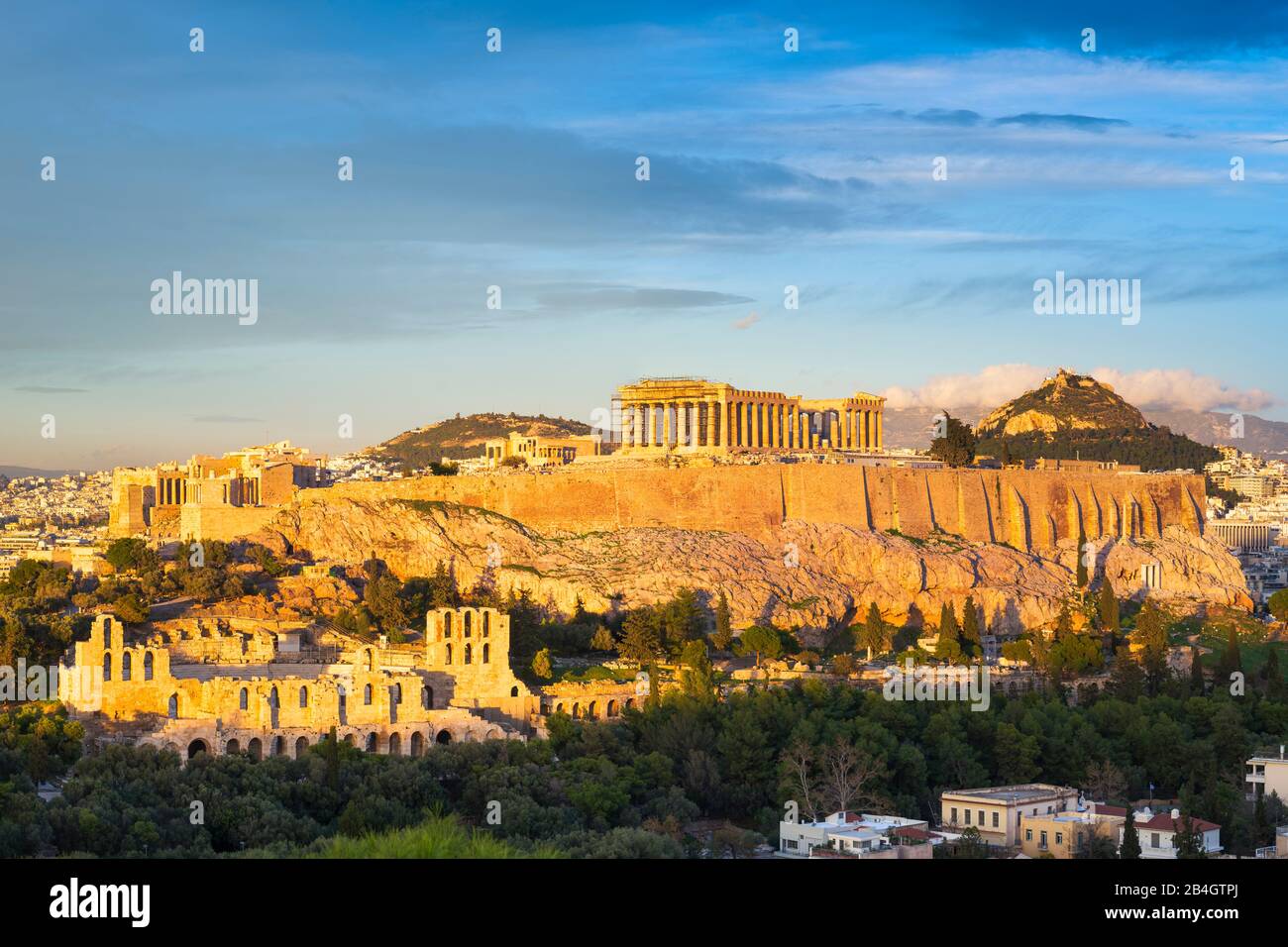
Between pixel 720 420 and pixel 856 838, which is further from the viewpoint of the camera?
pixel 720 420

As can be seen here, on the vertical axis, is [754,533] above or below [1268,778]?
above

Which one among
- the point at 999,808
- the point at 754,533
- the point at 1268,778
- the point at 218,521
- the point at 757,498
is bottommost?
the point at 1268,778

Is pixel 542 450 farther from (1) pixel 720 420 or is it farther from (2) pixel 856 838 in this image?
(2) pixel 856 838

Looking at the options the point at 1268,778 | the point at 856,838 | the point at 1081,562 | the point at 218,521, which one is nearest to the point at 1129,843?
the point at 856,838

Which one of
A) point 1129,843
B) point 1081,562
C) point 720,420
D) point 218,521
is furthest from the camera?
point 720,420

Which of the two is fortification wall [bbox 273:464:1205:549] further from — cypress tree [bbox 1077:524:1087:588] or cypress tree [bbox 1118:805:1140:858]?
cypress tree [bbox 1118:805:1140:858]

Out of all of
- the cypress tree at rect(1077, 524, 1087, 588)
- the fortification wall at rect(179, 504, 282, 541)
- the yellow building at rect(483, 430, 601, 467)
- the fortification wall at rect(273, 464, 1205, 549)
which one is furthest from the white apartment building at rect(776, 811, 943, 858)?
the yellow building at rect(483, 430, 601, 467)

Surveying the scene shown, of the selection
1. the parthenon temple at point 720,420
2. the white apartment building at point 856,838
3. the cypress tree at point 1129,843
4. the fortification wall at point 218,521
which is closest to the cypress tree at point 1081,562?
the parthenon temple at point 720,420

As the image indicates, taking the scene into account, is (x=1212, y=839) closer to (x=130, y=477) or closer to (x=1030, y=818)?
(x=1030, y=818)
